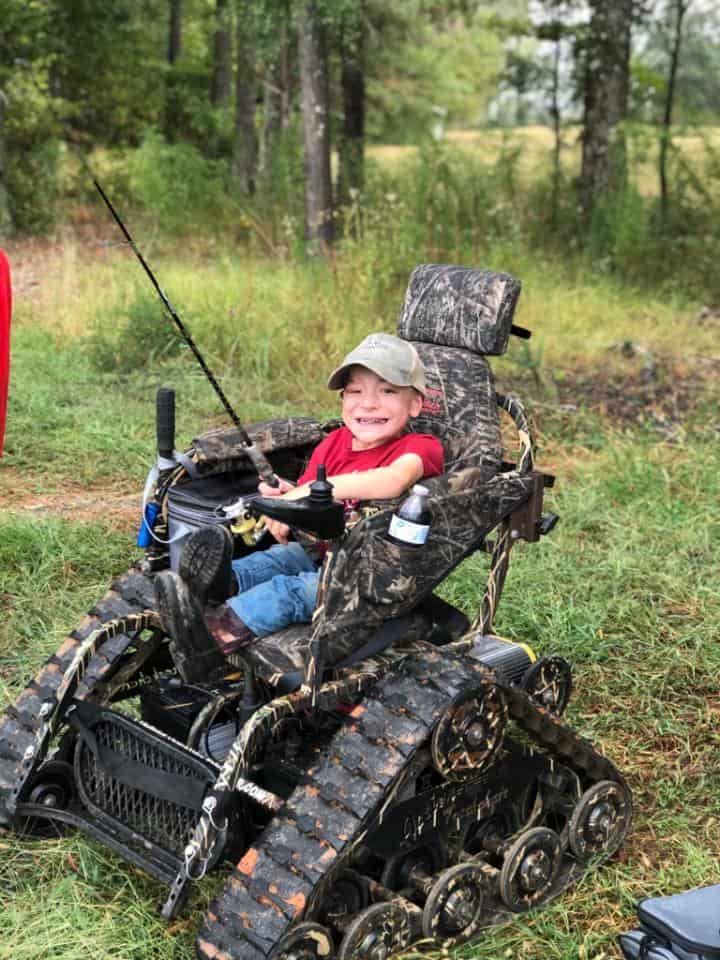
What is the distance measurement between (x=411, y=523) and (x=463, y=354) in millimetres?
1067

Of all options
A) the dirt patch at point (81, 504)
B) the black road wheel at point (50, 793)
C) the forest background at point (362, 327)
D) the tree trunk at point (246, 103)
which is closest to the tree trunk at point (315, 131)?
the forest background at point (362, 327)

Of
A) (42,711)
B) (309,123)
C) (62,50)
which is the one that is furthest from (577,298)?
(62,50)

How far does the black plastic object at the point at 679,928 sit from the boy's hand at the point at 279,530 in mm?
1501

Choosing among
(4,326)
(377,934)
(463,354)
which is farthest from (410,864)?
(4,326)

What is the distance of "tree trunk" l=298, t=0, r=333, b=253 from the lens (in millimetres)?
10781

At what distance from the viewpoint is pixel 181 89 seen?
21250 millimetres

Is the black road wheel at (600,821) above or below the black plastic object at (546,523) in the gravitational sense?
below

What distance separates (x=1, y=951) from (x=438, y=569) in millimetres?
1559

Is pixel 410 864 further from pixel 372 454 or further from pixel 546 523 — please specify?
pixel 372 454

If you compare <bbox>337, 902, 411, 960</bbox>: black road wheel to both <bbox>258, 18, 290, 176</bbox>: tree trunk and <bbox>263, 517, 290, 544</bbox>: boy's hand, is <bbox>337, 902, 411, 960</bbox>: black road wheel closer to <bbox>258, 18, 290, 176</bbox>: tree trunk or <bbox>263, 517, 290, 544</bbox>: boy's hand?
<bbox>263, 517, 290, 544</bbox>: boy's hand

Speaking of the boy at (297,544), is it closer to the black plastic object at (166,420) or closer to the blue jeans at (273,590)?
the blue jeans at (273,590)

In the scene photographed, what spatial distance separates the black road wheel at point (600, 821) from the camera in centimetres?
354

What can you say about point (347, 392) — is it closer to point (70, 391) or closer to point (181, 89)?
point (70, 391)

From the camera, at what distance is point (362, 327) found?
846cm
